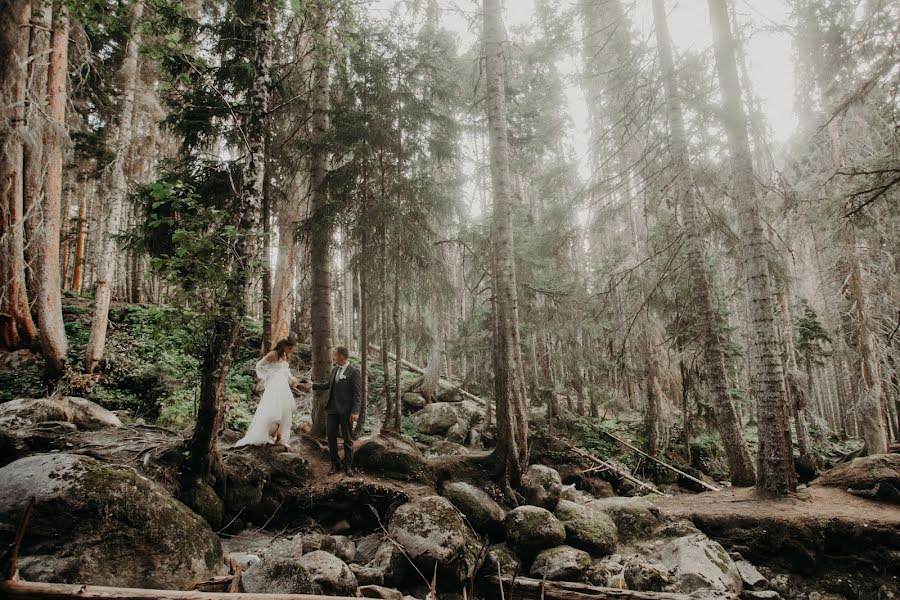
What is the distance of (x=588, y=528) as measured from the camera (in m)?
5.99

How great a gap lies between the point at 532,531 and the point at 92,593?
4.81 m

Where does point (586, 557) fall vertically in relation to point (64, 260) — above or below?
below

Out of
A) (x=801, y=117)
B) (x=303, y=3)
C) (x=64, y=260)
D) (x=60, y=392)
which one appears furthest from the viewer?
(x=64, y=260)

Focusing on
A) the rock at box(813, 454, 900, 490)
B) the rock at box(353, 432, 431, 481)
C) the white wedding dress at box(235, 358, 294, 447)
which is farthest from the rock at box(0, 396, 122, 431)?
the rock at box(813, 454, 900, 490)

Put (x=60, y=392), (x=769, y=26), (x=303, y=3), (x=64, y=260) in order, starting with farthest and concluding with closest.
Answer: (x=64, y=260) → (x=60, y=392) → (x=769, y=26) → (x=303, y=3)

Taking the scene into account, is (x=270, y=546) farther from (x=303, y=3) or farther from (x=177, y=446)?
(x=303, y=3)

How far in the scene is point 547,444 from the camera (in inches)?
418

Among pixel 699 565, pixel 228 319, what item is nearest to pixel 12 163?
pixel 228 319

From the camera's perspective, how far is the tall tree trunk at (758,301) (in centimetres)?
685

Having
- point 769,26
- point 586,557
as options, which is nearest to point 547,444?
point 586,557

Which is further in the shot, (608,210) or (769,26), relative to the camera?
(608,210)

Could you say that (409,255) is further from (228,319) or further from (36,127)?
(36,127)

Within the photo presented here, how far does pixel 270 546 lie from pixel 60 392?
7.09 meters

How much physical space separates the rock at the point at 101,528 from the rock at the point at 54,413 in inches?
106
